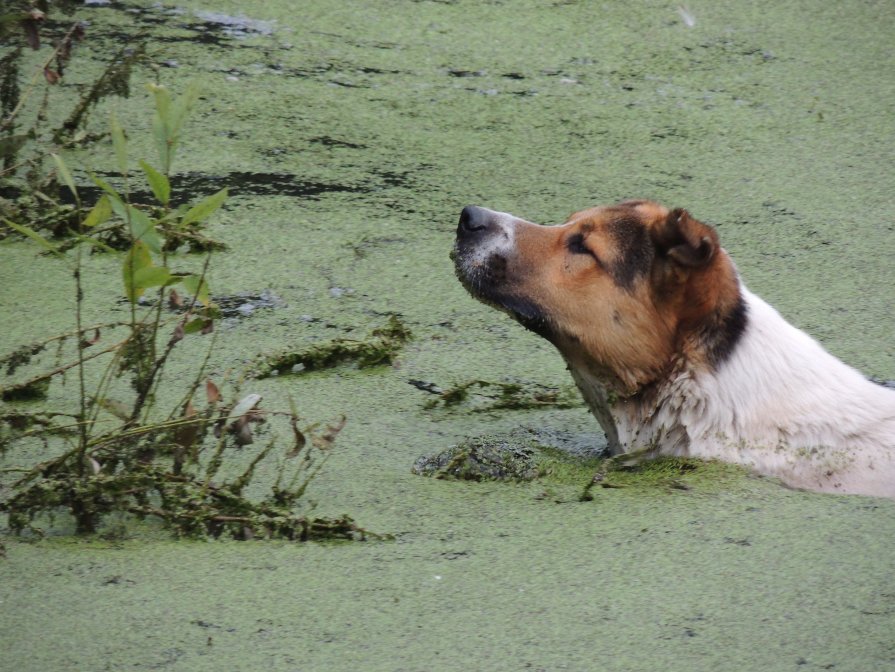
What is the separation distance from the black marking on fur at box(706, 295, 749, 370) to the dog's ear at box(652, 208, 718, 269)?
15 centimetres

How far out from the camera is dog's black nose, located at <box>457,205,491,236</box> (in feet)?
10.8

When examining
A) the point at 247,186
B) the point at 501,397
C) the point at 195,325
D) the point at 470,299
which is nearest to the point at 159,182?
the point at 195,325

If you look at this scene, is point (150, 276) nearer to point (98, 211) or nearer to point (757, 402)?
point (98, 211)

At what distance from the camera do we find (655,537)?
8.84 ft

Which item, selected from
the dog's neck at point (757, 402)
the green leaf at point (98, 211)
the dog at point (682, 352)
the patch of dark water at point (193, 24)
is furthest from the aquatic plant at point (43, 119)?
the dog's neck at point (757, 402)

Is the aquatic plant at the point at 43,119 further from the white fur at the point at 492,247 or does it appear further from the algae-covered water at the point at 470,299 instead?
the white fur at the point at 492,247

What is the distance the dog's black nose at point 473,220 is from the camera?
3.30 metres

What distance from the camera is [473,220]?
3.30m

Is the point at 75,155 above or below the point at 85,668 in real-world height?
above

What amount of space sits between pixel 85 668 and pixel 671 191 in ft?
11.3

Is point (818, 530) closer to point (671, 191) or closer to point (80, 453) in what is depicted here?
point (80, 453)

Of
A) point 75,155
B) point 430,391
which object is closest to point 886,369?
point 430,391

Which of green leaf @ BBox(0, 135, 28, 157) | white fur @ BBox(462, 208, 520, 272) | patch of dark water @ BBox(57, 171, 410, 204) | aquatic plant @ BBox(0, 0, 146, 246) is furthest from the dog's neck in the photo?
patch of dark water @ BBox(57, 171, 410, 204)

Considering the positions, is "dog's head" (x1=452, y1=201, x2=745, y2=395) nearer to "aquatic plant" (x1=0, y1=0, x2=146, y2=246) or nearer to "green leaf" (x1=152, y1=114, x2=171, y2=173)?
"green leaf" (x1=152, y1=114, x2=171, y2=173)
